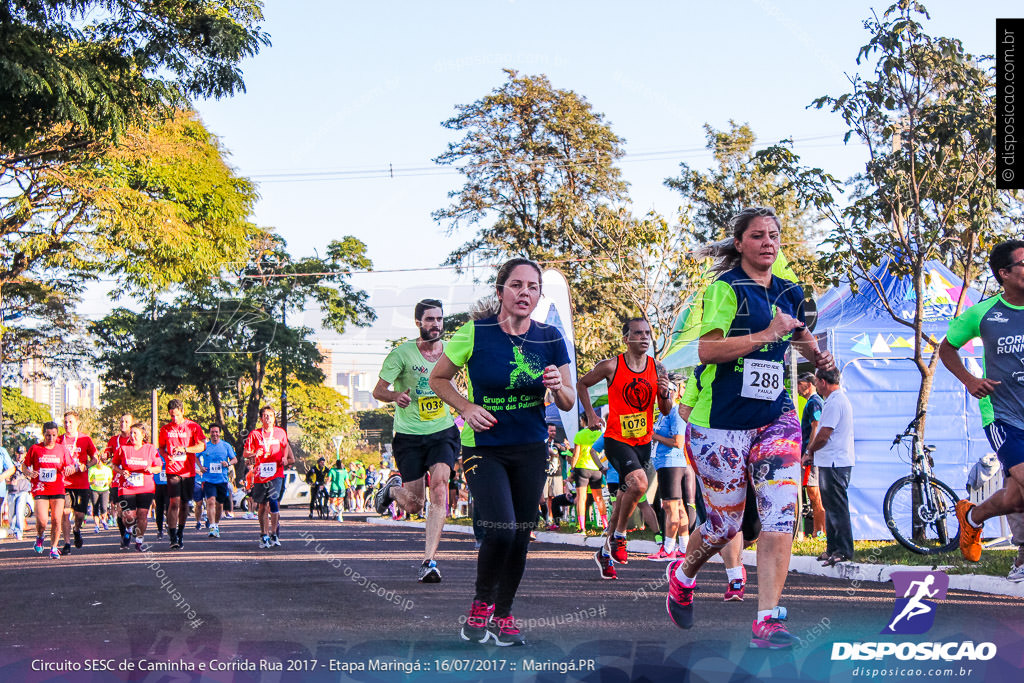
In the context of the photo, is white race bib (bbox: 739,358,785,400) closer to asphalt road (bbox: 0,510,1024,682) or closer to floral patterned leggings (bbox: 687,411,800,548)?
floral patterned leggings (bbox: 687,411,800,548)

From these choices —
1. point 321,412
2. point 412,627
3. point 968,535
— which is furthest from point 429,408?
point 321,412

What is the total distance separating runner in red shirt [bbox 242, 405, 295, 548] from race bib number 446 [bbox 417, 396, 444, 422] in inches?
220

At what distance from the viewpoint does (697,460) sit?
5.76 metres

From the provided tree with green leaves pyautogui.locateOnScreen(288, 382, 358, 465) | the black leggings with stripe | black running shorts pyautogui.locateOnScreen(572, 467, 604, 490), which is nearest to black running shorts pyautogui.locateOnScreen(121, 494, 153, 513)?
black running shorts pyautogui.locateOnScreen(572, 467, 604, 490)

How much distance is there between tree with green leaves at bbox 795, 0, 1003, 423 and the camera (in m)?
11.6

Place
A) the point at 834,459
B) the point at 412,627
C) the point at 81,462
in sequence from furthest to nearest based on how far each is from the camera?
the point at 81,462
the point at 834,459
the point at 412,627

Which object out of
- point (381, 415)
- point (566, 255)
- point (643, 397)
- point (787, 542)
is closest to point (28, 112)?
point (643, 397)

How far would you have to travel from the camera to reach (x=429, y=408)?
385 inches

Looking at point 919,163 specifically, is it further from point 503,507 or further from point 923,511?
point 503,507

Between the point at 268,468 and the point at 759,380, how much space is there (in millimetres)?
10415

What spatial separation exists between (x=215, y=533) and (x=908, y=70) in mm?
12320

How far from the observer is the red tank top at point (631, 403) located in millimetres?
9844

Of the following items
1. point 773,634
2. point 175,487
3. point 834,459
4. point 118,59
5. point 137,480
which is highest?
point 118,59

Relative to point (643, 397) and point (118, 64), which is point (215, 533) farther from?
point (643, 397)
